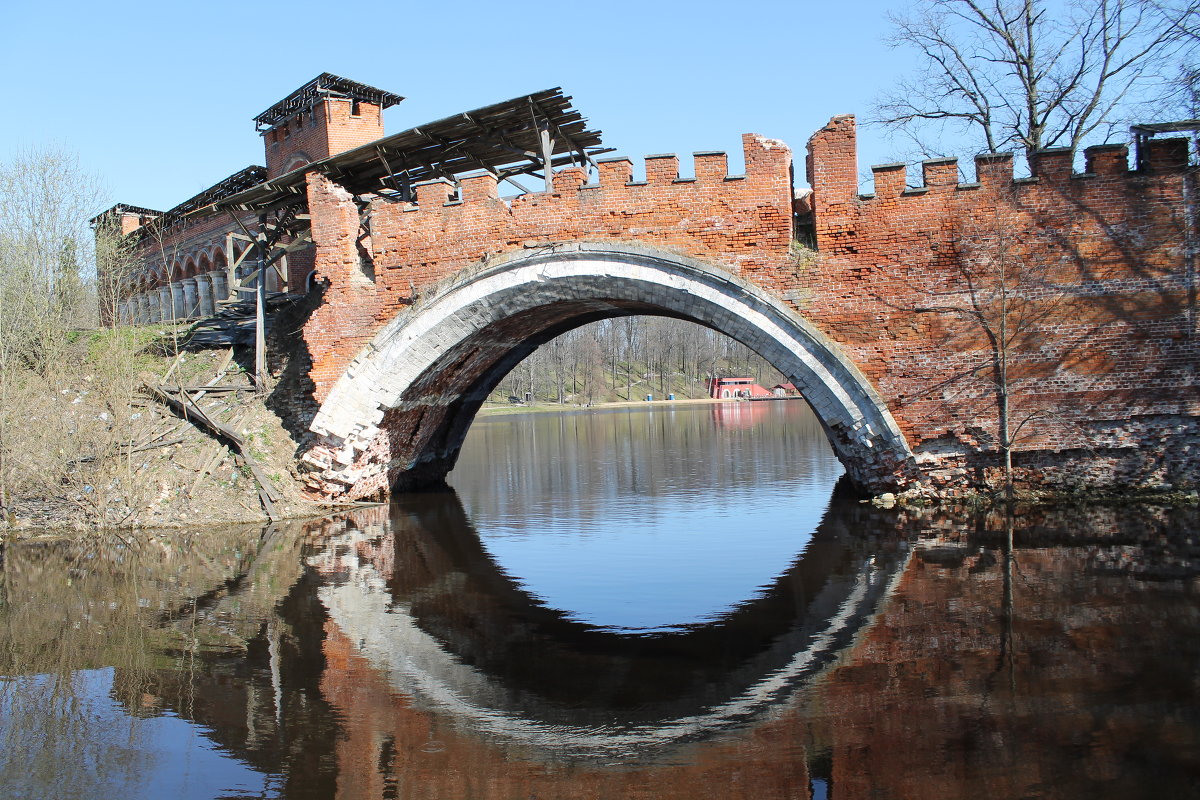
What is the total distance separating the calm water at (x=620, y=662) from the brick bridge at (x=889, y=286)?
1.26 metres

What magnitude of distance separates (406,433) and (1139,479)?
1182 cm

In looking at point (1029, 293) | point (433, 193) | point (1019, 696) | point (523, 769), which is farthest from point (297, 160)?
point (1019, 696)

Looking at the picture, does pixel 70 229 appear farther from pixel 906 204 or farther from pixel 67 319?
pixel 906 204

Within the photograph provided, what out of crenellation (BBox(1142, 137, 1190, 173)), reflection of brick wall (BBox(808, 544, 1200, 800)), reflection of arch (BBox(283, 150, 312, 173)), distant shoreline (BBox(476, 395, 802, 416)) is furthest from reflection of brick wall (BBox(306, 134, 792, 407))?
distant shoreline (BBox(476, 395, 802, 416))

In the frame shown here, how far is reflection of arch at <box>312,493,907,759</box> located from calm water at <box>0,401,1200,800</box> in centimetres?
3

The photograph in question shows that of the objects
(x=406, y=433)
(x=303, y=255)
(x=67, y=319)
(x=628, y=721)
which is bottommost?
(x=628, y=721)

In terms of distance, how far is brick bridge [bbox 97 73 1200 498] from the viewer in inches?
445

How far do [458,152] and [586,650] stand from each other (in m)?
11.4

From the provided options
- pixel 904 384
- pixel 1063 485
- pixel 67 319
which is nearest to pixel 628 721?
pixel 904 384

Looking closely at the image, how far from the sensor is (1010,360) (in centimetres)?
1166

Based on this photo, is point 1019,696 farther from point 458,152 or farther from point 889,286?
point 458,152

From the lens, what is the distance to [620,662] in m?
6.78

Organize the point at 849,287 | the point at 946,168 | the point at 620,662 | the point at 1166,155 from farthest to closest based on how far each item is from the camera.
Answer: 1. the point at 849,287
2. the point at 946,168
3. the point at 1166,155
4. the point at 620,662

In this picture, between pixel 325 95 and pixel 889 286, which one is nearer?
pixel 889 286
